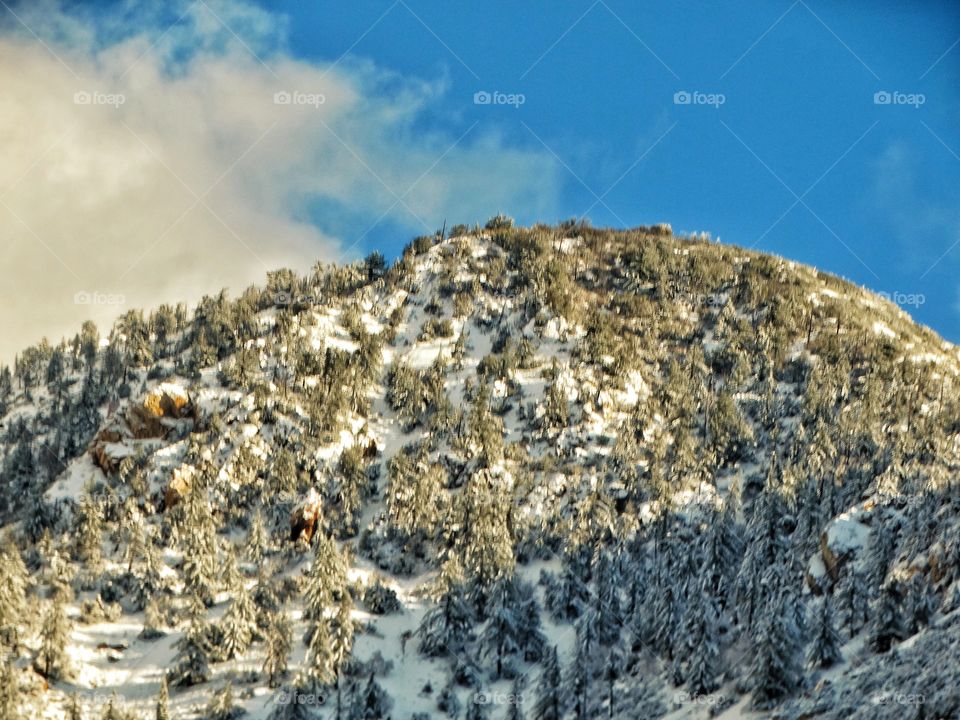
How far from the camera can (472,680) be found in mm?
75562

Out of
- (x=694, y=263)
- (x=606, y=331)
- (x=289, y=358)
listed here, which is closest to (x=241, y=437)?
(x=289, y=358)

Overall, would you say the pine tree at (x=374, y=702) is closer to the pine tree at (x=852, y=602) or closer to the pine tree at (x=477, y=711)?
the pine tree at (x=477, y=711)

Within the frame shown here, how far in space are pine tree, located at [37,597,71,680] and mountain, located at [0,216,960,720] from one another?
0.24 meters

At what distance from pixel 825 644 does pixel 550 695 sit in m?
21.7

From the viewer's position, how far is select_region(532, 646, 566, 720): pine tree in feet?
214

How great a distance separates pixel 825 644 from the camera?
5353cm

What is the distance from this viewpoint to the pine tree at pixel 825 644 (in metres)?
53.1

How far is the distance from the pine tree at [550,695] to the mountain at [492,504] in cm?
21

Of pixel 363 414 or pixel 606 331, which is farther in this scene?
pixel 606 331

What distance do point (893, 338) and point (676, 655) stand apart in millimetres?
85309

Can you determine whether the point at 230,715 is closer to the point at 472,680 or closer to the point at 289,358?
the point at 472,680

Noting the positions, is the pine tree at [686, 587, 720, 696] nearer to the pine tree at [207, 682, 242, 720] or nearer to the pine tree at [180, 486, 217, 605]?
the pine tree at [207, 682, 242, 720]

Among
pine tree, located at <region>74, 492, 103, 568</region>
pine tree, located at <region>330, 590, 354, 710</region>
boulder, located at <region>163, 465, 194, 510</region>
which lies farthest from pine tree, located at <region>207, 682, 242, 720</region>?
boulder, located at <region>163, 465, 194, 510</region>


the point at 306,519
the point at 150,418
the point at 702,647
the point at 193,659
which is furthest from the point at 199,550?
the point at 702,647
